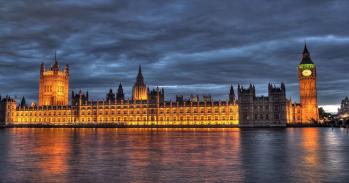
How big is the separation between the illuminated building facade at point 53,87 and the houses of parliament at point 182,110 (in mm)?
2570

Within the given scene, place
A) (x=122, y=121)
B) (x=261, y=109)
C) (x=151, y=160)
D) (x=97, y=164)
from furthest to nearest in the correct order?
(x=122, y=121)
(x=261, y=109)
(x=151, y=160)
(x=97, y=164)

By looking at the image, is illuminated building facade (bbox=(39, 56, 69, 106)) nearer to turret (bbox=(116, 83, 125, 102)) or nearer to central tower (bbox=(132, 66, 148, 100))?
turret (bbox=(116, 83, 125, 102))

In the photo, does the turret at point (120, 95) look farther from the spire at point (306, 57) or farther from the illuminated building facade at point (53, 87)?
the spire at point (306, 57)

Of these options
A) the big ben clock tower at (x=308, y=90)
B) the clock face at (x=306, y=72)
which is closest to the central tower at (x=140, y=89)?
the big ben clock tower at (x=308, y=90)

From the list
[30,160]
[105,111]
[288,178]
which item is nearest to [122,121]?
[105,111]

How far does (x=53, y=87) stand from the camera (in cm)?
18162

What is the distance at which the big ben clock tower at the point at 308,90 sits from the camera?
145 m

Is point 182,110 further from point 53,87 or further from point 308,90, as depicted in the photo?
point 53,87

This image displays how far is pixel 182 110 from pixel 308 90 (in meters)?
48.5

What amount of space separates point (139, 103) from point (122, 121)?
954cm

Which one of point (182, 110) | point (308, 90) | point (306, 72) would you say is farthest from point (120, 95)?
point (308, 90)

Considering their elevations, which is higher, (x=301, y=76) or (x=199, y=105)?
(x=301, y=76)

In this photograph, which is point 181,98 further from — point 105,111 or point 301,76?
point 301,76

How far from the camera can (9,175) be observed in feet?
61.9
